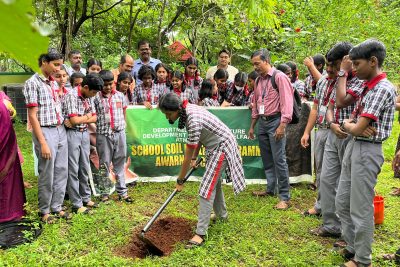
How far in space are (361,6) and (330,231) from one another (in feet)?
19.6

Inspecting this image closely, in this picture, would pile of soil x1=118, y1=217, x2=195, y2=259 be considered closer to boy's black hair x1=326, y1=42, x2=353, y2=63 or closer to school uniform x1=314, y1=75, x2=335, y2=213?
school uniform x1=314, y1=75, x2=335, y2=213

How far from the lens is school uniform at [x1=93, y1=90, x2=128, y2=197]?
183 inches

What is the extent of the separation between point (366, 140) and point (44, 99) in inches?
112

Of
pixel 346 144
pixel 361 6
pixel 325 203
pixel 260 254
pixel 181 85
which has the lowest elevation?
pixel 260 254

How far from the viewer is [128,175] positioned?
5645 millimetres

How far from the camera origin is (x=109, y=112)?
468 centimetres

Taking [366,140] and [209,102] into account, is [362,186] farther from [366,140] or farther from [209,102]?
[209,102]

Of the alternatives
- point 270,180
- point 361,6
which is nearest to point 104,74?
point 270,180

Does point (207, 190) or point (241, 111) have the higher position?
point (241, 111)

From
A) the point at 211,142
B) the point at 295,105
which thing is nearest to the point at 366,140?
the point at 211,142

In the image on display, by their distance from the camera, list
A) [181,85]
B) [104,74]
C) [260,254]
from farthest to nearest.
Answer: [181,85] < [104,74] < [260,254]

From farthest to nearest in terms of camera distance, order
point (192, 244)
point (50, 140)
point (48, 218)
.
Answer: point (48, 218) → point (50, 140) → point (192, 244)

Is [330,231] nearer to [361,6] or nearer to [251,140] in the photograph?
[251,140]

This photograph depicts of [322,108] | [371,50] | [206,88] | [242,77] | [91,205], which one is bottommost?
[91,205]
